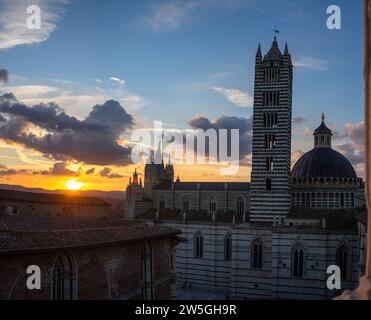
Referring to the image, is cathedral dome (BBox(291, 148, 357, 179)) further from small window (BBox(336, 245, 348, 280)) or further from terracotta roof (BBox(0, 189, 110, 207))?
terracotta roof (BBox(0, 189, 110, 207))

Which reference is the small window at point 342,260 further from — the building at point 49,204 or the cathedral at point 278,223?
the building at point 49,204

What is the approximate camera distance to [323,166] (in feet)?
122

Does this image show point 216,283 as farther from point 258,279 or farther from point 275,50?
point 275,50

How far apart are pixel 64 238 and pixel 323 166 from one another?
89.8 feet

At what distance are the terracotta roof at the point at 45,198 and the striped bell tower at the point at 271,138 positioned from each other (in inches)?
633

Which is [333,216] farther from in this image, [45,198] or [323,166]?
[45,198]

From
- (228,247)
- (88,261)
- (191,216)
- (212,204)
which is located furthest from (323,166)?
(88,261)

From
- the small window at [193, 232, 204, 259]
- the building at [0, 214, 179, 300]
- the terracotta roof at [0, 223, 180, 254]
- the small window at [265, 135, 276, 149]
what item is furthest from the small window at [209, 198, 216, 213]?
the terracotta roof at [0, 223, 180, 254]

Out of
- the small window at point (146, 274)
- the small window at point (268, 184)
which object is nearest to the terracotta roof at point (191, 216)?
the small window at point (268, 184)

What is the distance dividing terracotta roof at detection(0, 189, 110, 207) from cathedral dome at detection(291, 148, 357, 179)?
18697mm

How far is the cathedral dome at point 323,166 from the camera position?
1448 inches

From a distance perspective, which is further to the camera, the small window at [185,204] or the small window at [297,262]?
the small window at [185,204]

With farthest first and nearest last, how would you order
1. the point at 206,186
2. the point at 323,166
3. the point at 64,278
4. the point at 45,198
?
the point at 206,186
the point at 45,198
the point at 323,166
the point at 64,278

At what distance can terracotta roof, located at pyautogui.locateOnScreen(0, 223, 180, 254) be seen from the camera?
1192 centimetres
